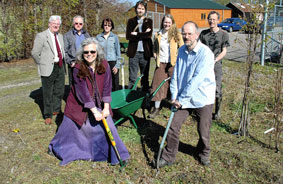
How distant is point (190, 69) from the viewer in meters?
3.22

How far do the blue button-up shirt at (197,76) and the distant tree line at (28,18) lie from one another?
372 inches

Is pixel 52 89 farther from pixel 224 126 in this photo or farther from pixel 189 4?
pixel 189 4

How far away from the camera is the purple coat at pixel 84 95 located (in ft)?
11.1

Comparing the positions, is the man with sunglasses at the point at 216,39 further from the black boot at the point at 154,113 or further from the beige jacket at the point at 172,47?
the black boot at the point at 154,113

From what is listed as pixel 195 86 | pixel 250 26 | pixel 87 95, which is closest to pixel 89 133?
pixel 87 95

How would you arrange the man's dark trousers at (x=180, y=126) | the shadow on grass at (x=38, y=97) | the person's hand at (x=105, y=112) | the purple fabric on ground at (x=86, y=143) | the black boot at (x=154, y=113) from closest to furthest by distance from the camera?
1. the man's dark trousers at (x=180, y=126)
2. the person's hand at (x=105, y=112)
3. the purple fabric on ground at (x=86, y=143)
4. the black boot at (x=154, y=113)
5. the shadow on grass at (x=38, y=97)

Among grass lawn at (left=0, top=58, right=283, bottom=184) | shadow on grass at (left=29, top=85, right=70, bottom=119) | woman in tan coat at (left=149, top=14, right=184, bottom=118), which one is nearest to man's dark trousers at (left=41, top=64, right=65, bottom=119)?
grass lawn at (left=0, top=58, right=283, bottom=184)

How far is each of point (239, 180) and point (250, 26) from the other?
2.10 meters

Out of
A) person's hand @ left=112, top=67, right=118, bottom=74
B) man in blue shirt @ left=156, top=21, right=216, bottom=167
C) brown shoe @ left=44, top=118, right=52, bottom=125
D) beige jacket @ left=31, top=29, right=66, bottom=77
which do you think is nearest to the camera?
man in blue shirt @ left=156, top=21, right=216, bottom=167

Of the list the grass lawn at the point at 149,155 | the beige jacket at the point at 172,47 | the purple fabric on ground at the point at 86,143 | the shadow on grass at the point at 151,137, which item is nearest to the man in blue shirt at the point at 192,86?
the grass lawn at the point at 149,155

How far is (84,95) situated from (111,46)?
88.3 inches

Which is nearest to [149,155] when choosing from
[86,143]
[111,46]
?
[86,143]

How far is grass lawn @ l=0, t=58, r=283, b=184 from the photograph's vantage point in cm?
330

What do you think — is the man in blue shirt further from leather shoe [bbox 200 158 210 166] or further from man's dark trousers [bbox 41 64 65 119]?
man's dark trousers [bbox 41 64 65 119]
